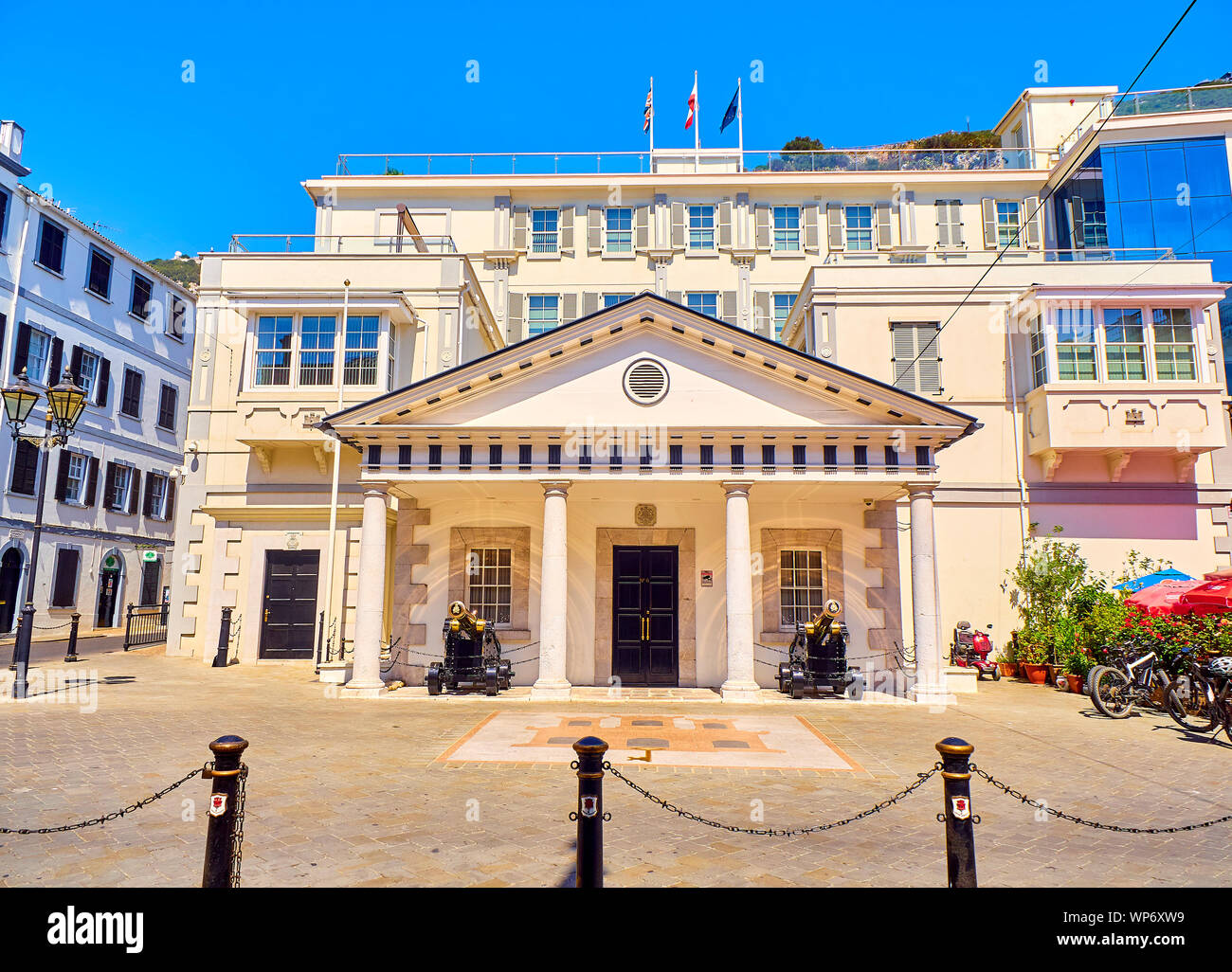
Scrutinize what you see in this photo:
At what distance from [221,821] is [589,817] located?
218 cm

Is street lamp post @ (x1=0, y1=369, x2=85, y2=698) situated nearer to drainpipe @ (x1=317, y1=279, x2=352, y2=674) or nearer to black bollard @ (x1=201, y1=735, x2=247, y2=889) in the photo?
drainpipe @ (x1=317, y1=279, x2=352, y2=674)

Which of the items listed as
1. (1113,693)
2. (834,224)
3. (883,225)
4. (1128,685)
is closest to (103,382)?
(834,224)

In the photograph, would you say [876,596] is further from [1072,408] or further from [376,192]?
[376,192]

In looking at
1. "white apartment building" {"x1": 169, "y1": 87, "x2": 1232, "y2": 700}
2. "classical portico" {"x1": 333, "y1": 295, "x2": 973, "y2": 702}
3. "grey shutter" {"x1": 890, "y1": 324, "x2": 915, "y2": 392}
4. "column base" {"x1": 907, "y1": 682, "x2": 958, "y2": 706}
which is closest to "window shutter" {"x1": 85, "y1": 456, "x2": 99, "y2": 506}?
"white apartment building" {"x1": 169, "y1": 87, "x2": 1232, "y2": 700}

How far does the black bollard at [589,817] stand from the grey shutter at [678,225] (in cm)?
2431

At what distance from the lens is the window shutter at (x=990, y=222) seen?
2606cm

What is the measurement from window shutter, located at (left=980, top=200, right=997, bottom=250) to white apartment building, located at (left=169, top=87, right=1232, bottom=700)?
206mm

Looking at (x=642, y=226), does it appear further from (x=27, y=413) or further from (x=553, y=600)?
(x=27, y=413)

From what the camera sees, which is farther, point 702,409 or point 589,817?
point 702,409

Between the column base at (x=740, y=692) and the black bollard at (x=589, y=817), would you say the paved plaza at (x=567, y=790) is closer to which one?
the column base at (x=740, y=692)

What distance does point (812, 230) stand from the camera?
2648 cm

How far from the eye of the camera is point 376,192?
27203mm

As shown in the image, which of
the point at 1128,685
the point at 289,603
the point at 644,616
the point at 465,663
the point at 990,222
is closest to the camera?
the point at 1128,685
